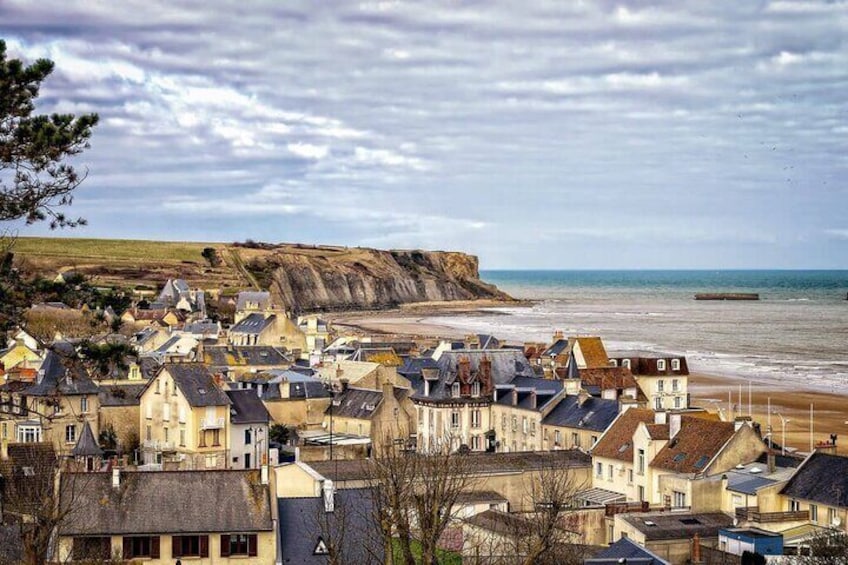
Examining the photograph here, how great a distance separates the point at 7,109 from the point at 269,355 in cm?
6235

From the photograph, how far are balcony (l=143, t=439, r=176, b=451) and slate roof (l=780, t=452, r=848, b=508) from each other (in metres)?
29.3

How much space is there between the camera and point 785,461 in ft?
156

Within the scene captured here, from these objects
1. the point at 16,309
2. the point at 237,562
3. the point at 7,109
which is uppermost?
the point at 7,109

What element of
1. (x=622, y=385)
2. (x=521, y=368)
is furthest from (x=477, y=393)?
(x=622, y=385)

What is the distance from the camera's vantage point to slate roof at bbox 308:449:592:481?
50562mm

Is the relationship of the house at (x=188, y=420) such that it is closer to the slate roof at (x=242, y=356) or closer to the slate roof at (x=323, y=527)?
the slate roof at (x=323, y=527)

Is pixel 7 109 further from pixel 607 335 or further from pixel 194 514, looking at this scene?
pixel 607 335

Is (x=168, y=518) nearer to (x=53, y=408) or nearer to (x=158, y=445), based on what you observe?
(x=53, y=408)

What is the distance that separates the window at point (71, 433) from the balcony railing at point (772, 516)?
100ft

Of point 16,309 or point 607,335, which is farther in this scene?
point 607,335

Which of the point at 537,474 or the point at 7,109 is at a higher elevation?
the point at 7,109

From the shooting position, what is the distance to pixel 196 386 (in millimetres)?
62125

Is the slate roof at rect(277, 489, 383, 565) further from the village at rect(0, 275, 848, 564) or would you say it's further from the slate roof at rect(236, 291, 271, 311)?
the slate roof at rect(236, 291, 271, 311)

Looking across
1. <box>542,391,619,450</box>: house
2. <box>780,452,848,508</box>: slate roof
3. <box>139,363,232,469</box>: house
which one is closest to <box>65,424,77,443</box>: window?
<box>139,363,232,469</box>: house
